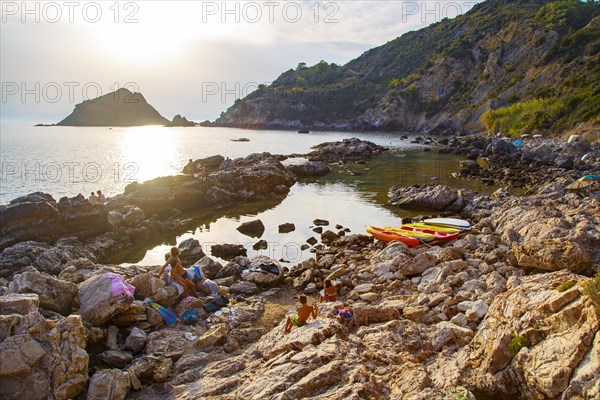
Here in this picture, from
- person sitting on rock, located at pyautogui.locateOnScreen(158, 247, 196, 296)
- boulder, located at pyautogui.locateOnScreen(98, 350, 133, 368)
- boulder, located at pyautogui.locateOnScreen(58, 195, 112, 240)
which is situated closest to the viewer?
boulder, located at pyautogui.locateOnScreen(98, 350, 133, 368)

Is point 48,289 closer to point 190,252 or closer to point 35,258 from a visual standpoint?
point 35,258

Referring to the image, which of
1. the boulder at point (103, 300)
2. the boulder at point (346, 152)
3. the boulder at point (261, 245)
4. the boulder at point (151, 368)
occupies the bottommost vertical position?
the boulder at point (151, 368)

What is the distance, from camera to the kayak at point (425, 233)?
21.5 metres

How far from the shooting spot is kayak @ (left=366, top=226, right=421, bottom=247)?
21.0m

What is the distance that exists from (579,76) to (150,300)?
93264 mm

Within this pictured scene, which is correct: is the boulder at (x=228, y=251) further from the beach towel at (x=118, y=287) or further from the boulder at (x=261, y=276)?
the beach towel at (x=118, y=287)

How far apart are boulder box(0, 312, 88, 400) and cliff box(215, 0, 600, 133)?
7125cm

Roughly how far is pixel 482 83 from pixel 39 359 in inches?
5496

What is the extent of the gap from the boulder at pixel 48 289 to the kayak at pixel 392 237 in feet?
51.2

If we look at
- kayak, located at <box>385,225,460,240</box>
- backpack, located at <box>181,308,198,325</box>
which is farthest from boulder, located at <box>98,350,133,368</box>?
kayak, located at <box>385,225,460,240</box>

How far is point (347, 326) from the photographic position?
1215cm

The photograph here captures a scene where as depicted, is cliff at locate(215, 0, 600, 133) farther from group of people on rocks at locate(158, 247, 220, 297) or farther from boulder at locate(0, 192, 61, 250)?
boulder at locate(0, 192, 61, 250)

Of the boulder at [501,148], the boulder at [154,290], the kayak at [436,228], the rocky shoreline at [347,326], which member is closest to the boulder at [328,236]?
the rocky shoreline at [347,326]

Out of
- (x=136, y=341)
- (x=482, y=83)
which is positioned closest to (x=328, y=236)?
(x=136, y=341)
